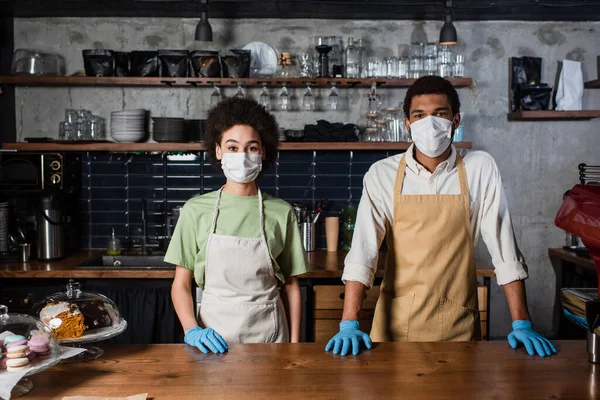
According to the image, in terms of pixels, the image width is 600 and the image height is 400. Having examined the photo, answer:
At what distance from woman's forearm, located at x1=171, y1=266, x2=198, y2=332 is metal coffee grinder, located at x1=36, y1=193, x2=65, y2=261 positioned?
6.71ft

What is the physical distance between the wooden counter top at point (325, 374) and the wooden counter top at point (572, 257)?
2214 millimetres

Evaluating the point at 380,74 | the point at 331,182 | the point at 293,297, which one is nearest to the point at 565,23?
Answer: the point at 380,74

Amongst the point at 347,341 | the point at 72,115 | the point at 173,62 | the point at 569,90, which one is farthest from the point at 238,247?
the point at 569,90

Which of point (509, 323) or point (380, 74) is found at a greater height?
point (380, 74)

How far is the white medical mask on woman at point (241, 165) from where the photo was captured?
2510mm

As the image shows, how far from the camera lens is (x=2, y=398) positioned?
1597 mm

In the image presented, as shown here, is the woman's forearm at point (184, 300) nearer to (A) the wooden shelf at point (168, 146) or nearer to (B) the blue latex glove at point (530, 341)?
(B) the blue latex glove at point (530, 341)

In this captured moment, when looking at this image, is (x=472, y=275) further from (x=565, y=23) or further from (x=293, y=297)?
(x=565, y=23)

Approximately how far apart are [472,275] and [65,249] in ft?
9.44

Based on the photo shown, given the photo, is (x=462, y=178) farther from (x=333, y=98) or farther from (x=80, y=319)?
(x=333, y=98)

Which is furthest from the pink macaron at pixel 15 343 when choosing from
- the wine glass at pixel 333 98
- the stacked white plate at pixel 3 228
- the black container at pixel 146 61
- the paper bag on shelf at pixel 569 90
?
the paper bag on shelf at pixel 569 90

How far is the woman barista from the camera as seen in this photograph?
2494mm

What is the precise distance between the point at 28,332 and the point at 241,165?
1.05 metres

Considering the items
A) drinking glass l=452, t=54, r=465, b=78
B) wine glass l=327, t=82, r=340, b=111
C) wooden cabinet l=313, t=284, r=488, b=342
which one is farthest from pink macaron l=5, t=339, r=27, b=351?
drinking glass l=452, t=54, r=465, b=78
